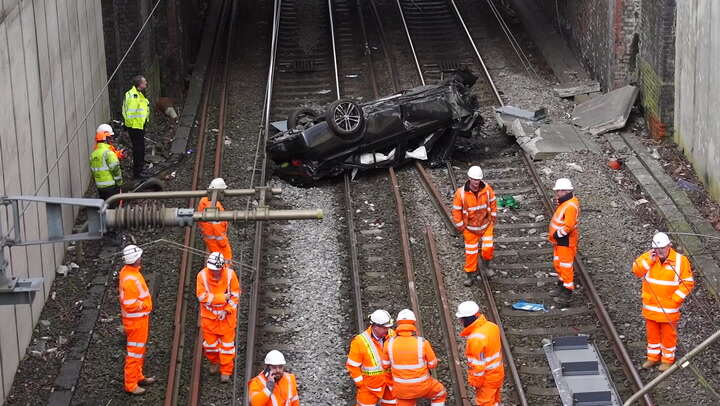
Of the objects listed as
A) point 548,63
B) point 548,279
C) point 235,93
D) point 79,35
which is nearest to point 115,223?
point 548,279

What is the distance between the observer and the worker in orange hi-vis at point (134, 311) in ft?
39.2

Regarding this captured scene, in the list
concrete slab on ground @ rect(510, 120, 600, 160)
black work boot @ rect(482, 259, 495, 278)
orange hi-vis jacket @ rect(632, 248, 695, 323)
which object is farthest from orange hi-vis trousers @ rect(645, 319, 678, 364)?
concrete slab on ground @ rect(510, 120, 600, 160)

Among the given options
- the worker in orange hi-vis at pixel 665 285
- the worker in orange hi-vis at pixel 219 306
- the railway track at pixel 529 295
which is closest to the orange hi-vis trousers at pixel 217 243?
the worker in orange hi-vis at pixel 219 306

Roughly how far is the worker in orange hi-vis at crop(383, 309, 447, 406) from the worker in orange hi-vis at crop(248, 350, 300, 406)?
0.97 meters

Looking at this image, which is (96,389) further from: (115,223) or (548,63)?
(548,63)

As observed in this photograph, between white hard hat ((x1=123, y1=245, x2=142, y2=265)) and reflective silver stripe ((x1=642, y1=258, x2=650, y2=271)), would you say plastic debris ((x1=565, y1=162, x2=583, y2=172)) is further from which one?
white hard hat ((x1=123, y1=245, x2=142, y2=265))

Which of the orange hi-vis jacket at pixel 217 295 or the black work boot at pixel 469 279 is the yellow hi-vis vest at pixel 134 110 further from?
the orange hi-vis jacket at pixel 217 295

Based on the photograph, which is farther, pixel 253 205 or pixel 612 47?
pixel 612 47

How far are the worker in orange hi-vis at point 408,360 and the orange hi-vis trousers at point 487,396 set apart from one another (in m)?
0.55

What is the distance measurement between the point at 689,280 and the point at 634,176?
19.0ft

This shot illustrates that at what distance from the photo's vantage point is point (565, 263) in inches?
Answer: 550

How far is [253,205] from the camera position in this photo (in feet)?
55.3

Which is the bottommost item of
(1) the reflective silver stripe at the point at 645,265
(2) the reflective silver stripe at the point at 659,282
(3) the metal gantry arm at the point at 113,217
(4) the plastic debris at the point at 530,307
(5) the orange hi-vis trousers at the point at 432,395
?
(4) the plastic debris at the point at 530,307

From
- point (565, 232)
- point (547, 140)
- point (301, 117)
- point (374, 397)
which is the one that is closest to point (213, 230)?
point (374, 397)
